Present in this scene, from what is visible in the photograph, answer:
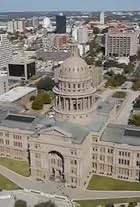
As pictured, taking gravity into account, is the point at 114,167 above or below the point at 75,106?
below

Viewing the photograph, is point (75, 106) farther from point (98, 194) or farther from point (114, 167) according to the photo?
point (98, 194)

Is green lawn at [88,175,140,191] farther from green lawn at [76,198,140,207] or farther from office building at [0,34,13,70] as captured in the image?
office building at [0,34,13,70]

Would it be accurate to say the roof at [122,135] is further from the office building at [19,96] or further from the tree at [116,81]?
the tree at [116,81]

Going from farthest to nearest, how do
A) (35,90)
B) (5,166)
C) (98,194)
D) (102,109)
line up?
(35,90), (102,109), (5,166), (98,194)

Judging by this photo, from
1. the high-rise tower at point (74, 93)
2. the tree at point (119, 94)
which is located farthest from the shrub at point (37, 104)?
the high-rise tower at point (74, 93)

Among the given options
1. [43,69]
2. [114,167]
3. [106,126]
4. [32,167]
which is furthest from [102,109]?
[43,69]

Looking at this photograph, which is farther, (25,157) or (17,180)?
(25,157)

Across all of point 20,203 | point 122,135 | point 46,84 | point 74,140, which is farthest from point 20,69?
point 20,203
